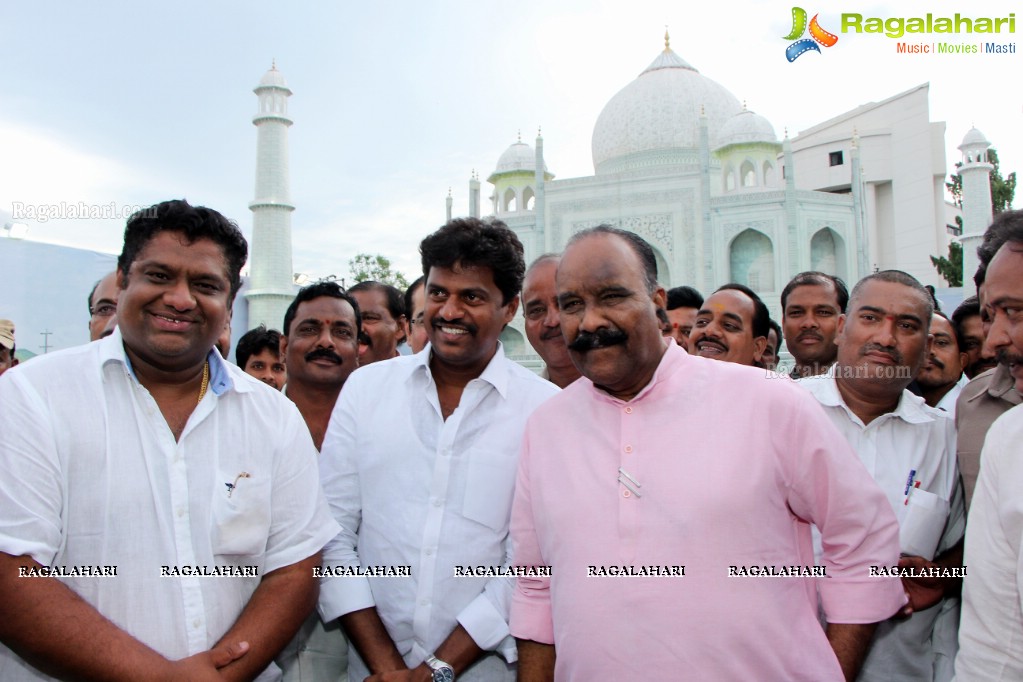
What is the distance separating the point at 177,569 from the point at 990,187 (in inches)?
967

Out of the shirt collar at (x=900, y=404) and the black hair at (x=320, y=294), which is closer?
the shirt collar at (x=900, y=404)

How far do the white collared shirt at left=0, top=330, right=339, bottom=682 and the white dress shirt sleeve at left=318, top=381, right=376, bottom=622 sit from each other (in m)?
0.24

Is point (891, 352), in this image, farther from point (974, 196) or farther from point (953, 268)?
point (953, 268)

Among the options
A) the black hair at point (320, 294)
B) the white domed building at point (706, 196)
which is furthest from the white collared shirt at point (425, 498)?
the white domed building at point (706, 196)

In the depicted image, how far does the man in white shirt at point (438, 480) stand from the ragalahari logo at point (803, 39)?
13490 mm

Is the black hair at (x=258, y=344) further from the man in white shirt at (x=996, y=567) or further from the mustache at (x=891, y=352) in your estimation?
the man in white shirt at (x=996, y=567)

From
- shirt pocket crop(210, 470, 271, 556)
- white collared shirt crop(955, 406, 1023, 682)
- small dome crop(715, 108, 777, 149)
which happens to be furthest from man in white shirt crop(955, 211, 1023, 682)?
small dome crop(715, 108, 777, 149)

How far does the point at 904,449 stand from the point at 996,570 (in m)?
0.87

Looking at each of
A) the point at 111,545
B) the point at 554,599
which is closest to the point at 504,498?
the point at 554,599

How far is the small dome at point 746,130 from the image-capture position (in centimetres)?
2119

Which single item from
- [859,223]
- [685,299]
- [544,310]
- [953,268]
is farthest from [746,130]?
[544,310]

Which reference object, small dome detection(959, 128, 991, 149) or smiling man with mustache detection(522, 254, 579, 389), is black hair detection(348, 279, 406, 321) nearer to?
smiling man with mustache detection(522, 254, 579, 389)

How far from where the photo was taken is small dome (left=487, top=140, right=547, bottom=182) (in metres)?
24.0

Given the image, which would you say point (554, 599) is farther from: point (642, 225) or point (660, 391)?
point (642, 225)
